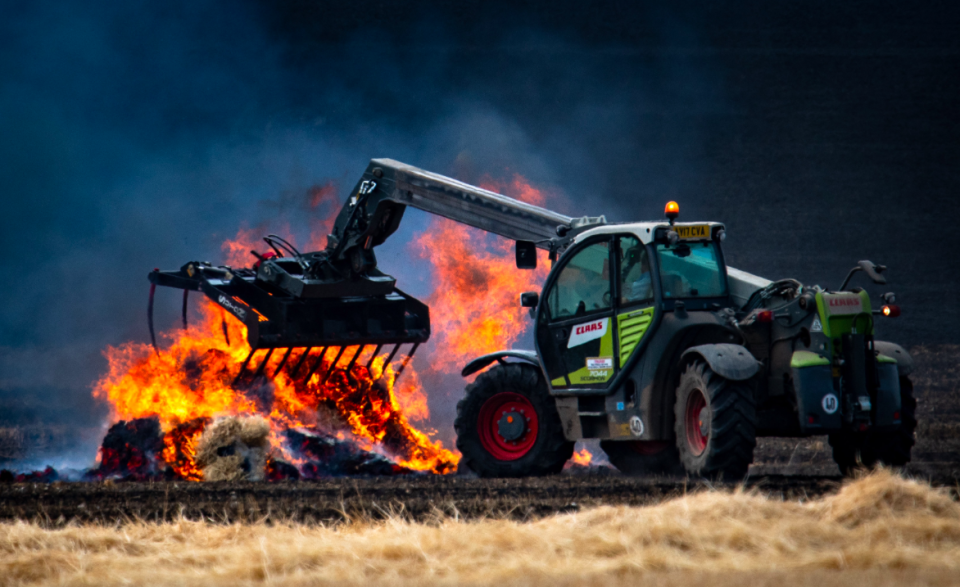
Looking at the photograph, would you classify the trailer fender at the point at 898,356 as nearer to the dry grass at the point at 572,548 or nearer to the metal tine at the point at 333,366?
the dry grass at the point at 572,548

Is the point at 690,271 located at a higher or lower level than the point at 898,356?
higher

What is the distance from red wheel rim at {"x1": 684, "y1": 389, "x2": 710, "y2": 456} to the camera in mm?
9133

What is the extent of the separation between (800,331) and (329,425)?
19.9ft

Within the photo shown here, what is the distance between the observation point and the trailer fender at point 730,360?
865 centimetres

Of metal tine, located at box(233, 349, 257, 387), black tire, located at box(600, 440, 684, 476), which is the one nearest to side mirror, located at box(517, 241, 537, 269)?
black tire, located at box(600, 440, 684, 476)

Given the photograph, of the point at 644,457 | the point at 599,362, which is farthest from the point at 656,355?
the point at 644,457

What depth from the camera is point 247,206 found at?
24.7 metres

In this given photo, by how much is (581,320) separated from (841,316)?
2.37m

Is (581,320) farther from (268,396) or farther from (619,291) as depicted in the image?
(268,396)

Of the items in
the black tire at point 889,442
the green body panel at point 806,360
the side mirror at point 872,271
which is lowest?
the black tire at point 889,442

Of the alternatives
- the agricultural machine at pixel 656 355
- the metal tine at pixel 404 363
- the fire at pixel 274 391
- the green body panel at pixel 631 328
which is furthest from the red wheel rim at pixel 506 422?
the metal tine at pixel 404 363

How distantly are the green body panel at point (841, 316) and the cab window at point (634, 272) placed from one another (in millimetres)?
1452

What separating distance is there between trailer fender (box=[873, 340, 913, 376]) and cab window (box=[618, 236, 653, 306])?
2.05 metres

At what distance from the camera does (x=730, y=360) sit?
8.74 meters
